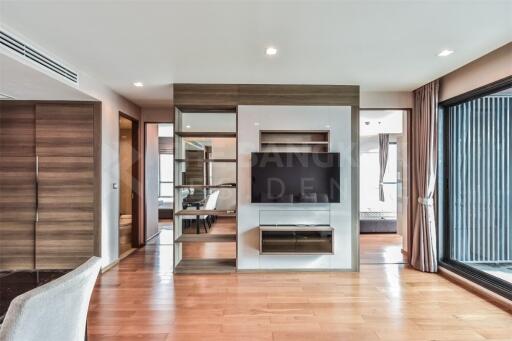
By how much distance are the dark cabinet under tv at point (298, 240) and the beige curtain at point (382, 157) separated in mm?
4500

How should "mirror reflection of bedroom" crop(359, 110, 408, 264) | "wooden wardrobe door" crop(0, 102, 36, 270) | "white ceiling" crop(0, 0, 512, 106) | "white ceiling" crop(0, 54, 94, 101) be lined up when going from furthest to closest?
"mirror reflection of bedroom" crop(359, 110, 408, 264) < "wooden wardrobe door" crop(0, 102, 36, 270) < "white ceiling" crop(0, 54, 94, 101) < "white ceiling" crop(0, 0, 512, 106)

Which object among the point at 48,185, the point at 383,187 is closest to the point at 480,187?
the point at 383,187

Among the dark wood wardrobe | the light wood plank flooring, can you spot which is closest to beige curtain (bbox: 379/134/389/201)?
the light wood plank flooring

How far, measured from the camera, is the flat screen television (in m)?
3.79

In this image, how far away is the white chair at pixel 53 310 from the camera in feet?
3.09

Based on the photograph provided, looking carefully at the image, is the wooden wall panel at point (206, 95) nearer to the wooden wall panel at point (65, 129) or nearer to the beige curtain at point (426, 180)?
the wooden wall panel at point (65, 129)

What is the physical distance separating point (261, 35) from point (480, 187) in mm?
3326

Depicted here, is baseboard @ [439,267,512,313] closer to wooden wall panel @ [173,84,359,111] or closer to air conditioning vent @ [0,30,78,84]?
wooden wall panel @ [173,84,359,111]

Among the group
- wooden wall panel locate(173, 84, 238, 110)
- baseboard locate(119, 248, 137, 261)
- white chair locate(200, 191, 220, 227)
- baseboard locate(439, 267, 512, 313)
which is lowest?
baseboard locate(119, 248, 137, 261)

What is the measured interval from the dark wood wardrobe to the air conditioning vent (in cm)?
75

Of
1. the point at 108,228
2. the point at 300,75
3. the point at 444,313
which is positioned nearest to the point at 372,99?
the point at 300,75

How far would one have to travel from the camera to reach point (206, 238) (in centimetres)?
394

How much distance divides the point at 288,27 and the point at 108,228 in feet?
11.8

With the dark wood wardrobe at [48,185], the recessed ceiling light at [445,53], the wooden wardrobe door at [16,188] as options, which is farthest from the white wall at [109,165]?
the recessed ceiling light at [445,53]
